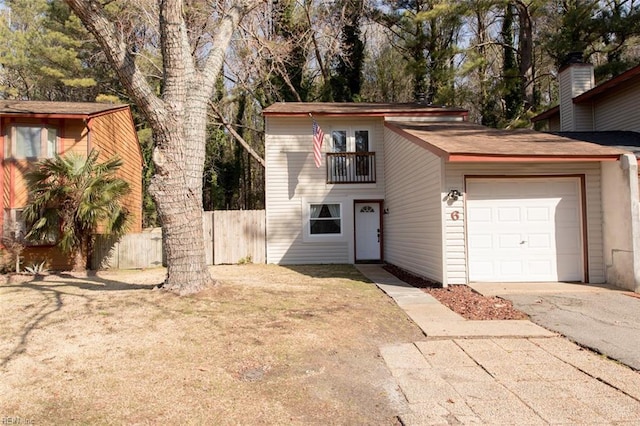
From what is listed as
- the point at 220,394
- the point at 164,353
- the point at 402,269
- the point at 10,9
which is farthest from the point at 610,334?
the point at 10,9

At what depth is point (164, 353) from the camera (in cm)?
437

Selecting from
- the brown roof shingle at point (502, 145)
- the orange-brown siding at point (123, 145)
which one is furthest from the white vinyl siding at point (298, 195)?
the orange-brown siding at point (123, 145)

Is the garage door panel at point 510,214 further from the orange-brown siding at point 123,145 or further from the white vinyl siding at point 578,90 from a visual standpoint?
the orange-brown siding at point 123,145

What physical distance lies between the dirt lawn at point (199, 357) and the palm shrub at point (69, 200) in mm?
4128

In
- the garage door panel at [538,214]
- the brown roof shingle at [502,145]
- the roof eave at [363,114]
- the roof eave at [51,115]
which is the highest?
the roof eave at [363,114]

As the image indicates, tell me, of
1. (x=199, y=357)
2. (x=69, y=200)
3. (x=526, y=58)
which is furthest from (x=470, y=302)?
(x=526, y=58)

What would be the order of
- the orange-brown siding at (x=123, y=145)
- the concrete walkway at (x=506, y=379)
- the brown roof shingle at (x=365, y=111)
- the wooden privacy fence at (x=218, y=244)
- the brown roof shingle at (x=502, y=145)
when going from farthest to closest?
the brown roof shingle at (x=365, y=111) < the orange-brown siding at (x=123, y=145) < the wooden privacy fence at (x=218, y=244) < the brown roof shingle at (x=502, y=145) < the concrete walkway at (x=506, y=379)

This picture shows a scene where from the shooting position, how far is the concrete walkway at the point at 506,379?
10.2 feet

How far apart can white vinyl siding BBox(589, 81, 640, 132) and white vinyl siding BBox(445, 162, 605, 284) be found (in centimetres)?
550

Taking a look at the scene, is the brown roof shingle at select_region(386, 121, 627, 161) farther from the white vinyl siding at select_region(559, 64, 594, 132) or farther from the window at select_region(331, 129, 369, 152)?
the white vinyl siding at select_region(559, 64, 594, 132)

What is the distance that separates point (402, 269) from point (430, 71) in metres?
13.0

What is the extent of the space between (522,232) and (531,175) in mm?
1218

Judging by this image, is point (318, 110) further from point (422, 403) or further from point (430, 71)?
point (422, 403)

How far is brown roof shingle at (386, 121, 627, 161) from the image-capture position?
780cm
